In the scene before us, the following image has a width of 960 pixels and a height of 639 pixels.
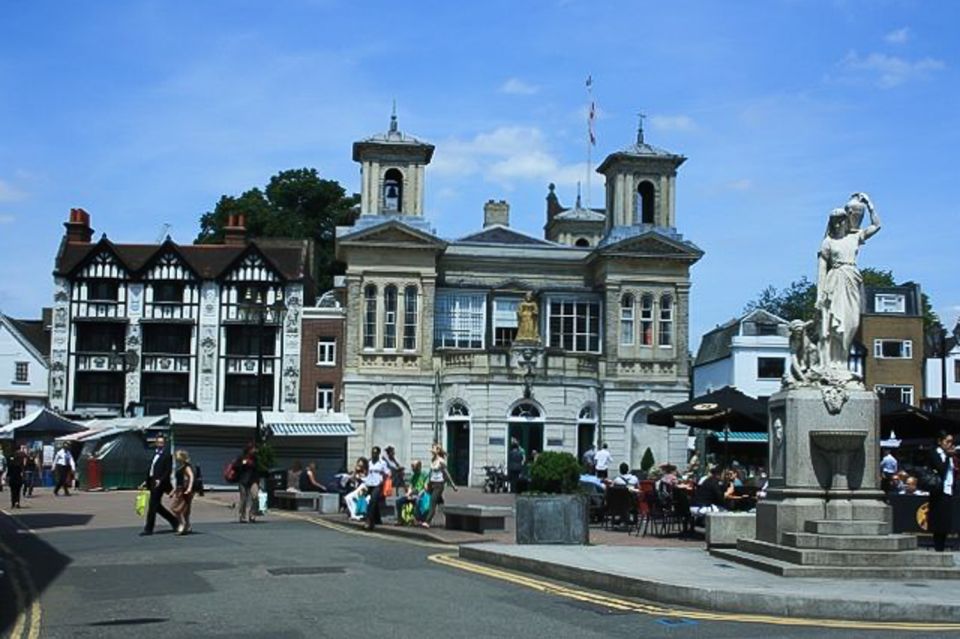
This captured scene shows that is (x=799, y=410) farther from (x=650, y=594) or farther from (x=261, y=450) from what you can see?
(x=261, y=450)

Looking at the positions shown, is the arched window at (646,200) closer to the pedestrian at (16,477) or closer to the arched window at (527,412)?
the arched window at (527,412)

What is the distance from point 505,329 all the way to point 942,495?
40.1 metres

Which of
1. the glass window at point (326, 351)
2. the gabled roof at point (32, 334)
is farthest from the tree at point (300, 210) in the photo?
the glass window at point (326, 351)

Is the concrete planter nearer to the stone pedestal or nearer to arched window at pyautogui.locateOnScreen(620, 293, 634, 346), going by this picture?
the stone pedestal

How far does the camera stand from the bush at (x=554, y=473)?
2083 centimetres

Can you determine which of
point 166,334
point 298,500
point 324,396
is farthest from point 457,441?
point 298,500

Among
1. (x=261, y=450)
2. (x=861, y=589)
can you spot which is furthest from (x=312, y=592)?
(x=261, y=450)

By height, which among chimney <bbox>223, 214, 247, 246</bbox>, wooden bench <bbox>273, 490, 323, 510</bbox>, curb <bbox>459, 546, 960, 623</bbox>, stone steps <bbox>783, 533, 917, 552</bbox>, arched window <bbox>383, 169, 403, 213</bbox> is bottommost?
wooden bench <bbox>273, 490, 323, 510</bbox>

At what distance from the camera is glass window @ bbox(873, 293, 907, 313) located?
70125 mm

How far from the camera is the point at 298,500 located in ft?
112

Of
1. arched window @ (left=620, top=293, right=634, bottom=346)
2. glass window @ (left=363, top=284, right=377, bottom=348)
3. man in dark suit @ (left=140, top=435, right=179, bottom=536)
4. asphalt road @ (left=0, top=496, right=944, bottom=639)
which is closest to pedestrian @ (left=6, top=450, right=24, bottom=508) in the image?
man in dark suit @ (left=140, top=435, right=179, bottom=536)

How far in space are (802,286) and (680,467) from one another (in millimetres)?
47031

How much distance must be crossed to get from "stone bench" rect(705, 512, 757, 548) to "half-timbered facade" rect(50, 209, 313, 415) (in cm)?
4447

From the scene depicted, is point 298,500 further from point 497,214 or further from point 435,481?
point 497,214
